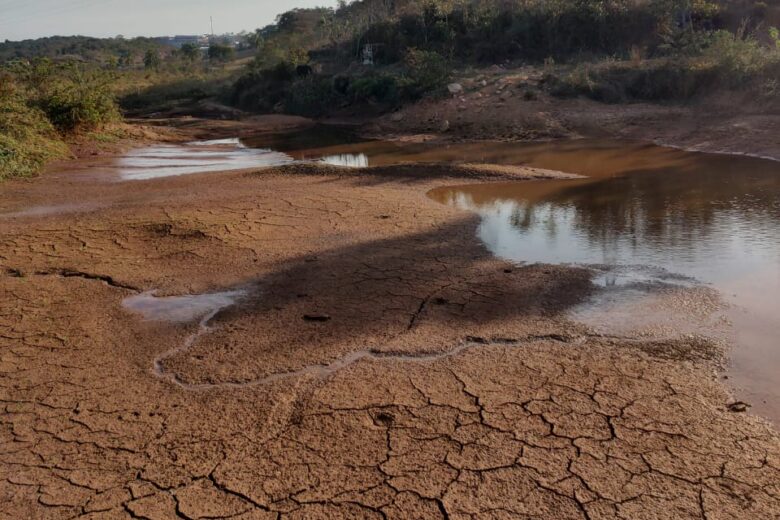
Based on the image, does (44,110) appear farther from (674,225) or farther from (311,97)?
(674,225)

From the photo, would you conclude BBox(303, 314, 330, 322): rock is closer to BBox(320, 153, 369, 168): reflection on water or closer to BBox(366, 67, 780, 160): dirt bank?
BBox(320, 153, 369, 168): reflection on water

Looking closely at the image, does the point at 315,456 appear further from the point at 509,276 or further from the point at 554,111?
the point at 554,111

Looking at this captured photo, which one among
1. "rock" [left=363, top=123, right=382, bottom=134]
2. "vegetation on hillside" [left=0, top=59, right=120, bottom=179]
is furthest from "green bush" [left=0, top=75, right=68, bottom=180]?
"rock" [left=363, top=123, right=382, bottom=134]

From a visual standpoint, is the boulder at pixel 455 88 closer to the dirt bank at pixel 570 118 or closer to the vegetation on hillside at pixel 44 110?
the dirt bank at pixel 570 118

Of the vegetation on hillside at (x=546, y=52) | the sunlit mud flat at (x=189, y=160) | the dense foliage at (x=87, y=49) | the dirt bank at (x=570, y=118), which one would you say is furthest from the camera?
the dense foliage at (x=87, y=49)

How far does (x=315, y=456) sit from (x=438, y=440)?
0.74 m

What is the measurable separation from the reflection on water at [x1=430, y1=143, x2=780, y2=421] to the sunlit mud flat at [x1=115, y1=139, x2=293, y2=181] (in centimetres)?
698

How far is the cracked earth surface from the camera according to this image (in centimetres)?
314

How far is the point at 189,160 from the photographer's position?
16.8 meters

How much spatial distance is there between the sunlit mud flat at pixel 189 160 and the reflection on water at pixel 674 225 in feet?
22.9

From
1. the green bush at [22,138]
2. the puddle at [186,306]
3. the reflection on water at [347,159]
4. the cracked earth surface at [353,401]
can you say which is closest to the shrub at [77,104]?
the green bush at [22,138]

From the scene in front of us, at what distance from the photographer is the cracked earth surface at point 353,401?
10.3 ft

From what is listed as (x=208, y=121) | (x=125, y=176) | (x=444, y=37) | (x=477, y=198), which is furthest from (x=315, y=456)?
(x=444, y=37)

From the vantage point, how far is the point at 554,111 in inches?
772
